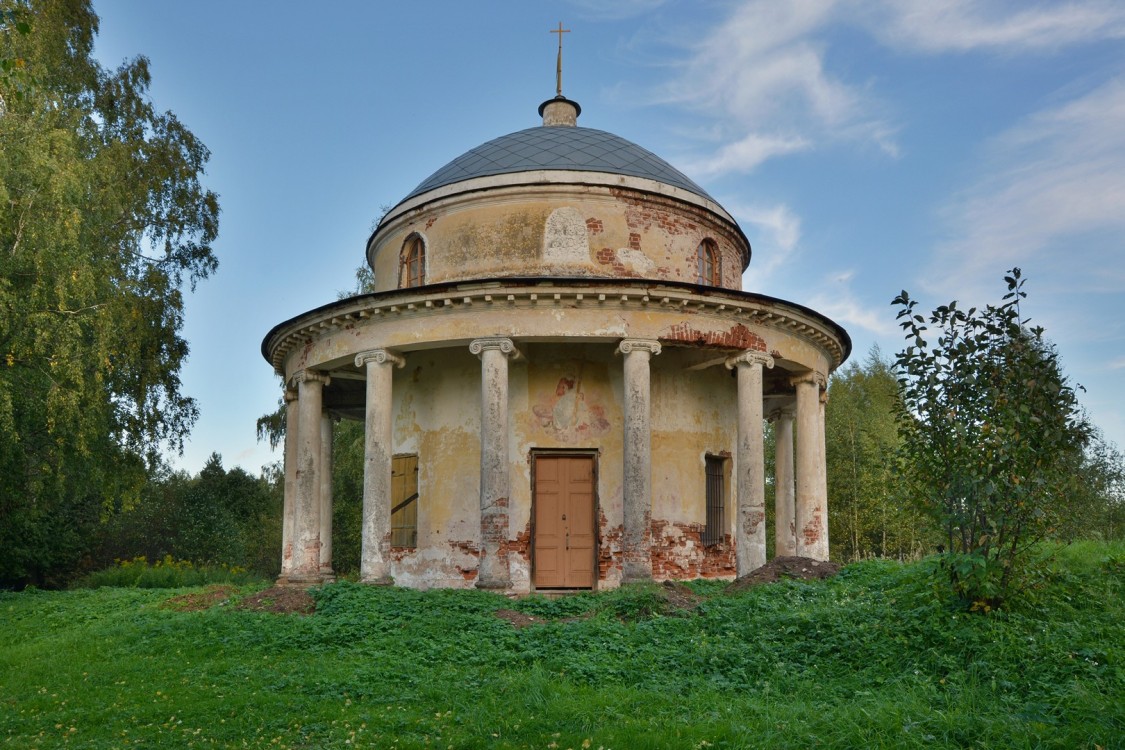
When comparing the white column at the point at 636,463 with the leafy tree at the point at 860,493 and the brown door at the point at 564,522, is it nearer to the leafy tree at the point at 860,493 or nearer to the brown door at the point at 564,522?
the brown door at the point at 564,522

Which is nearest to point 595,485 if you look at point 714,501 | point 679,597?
point 714,501

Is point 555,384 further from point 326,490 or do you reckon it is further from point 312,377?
point 326,490

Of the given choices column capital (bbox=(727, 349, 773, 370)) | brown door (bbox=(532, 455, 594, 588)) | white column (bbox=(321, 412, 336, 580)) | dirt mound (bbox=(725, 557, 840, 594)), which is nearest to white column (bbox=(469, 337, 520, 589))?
brown door (bbox=(532, 455, 594, 588))

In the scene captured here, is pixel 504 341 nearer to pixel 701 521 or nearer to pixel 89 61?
pixel 701 521

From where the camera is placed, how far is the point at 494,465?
532 inches

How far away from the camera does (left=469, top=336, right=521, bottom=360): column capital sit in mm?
13789

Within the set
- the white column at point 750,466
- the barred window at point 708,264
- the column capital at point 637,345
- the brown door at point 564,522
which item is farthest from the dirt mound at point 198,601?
the barred window at point 708,264

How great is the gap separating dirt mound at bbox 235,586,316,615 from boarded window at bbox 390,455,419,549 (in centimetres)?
293

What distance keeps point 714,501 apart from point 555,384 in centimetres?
361

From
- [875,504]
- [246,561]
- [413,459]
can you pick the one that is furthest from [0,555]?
[875,504]

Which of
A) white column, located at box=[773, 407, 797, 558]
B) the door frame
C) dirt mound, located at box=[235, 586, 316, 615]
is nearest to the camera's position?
dirt mound, located at box=[235, 586, 316, 615]

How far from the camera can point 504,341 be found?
13773 millimetres

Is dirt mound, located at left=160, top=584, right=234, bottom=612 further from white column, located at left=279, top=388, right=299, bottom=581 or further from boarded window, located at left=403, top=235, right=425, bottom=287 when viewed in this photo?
boarded window, located at left=403, top=235, right=425, bottom=287

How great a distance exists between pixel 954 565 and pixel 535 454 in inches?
318
